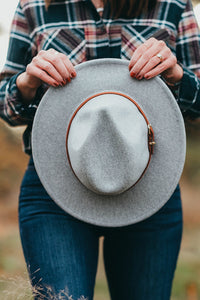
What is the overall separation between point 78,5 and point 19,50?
0.79 ft

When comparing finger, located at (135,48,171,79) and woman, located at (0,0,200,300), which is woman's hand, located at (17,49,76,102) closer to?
woman, located at (0,0,200,300)

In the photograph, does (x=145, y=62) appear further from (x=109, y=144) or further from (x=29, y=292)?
(x=29, y=292)

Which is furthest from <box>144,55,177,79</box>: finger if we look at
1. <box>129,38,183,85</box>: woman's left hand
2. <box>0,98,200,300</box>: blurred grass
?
<box>0,98,200,300</box>: blurred grass

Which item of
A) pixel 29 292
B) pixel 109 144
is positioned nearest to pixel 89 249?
pixel 29 292

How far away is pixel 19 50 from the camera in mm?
1635

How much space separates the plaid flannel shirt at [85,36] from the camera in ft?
5.22

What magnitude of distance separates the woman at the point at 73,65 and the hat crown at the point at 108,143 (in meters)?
0.20

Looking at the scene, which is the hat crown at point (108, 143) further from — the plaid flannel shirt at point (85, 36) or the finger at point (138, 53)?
the plaid flannel shirt at point (85, 36)

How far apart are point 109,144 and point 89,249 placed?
1.18ft

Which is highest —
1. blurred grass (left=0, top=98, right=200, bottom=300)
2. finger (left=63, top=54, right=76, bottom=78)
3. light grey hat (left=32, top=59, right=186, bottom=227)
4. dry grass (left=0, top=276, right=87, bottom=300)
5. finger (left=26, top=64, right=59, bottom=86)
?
finger (left=63, top=54, right=76, bottom=78)

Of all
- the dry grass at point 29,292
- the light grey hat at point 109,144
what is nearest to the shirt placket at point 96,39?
the light grey hat at point 109,144

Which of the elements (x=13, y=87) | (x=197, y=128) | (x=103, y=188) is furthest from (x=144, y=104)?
(x=197, y=128)

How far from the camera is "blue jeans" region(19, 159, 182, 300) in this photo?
1.47m

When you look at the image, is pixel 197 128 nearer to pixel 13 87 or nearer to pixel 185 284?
pixel 185 284
